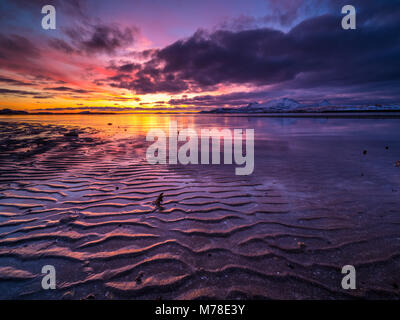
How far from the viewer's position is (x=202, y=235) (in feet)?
10.6

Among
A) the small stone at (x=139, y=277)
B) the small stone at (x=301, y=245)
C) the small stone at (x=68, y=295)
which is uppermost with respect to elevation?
the small stone at (x=301, y=245)

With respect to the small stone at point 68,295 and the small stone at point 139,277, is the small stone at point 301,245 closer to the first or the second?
the small stone at point 139,277

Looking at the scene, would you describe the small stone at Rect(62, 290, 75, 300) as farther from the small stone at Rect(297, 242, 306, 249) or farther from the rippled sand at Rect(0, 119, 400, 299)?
the small stone at Rect(297, 242, 306, 249)

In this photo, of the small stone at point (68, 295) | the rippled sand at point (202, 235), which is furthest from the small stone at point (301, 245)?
the small stone at point (68, 295)

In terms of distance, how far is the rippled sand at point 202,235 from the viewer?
2.26 m

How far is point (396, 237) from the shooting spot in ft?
9.91

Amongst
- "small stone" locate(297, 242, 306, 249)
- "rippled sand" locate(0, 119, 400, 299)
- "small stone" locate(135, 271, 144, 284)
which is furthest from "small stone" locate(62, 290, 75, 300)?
"small stone" locate(297, 242, 306, 249)

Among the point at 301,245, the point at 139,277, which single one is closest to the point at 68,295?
the point at 139,277

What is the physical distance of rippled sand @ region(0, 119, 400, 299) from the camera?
2.26 m

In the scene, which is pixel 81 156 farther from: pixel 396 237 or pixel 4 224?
pixel 396 237

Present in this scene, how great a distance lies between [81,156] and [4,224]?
19.7ft

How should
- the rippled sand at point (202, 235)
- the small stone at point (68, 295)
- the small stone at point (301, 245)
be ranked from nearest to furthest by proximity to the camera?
the small stone at point (68, 295) → the rippled sand at point (202, 235) → the small stone at point (301, 245)

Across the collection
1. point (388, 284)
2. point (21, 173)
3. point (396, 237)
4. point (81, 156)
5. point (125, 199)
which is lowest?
point (388, 284)
